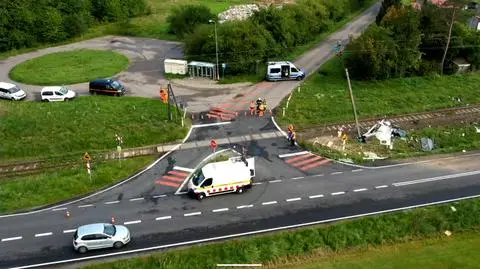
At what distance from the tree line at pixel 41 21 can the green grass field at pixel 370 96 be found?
124 ft

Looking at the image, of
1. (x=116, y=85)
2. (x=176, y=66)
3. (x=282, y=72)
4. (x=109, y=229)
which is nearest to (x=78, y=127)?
(x=116, y=85)

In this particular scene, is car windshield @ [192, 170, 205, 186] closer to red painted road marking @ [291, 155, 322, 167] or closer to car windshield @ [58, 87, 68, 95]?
red painted road marking @ [291, 155, 322, 167]

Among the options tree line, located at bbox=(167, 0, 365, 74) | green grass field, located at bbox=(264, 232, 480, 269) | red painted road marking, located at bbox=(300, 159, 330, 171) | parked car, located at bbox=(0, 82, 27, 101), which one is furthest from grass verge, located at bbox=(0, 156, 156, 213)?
tree line, located at bbox=(167, 0, 365, 74)

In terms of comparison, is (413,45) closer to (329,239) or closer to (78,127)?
(329,239)

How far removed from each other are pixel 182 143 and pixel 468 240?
77.6 ft

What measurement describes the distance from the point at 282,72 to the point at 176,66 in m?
12.2

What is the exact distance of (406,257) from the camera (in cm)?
3067

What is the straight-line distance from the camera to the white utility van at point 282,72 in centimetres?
5603

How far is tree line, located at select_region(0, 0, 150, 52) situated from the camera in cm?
6931

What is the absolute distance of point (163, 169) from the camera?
1590 inches

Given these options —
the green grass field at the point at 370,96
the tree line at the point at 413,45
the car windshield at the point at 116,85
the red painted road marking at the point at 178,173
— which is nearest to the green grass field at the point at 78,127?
the car windshield at the point at 116,85

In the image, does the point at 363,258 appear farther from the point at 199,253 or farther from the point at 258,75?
the point at 258,75

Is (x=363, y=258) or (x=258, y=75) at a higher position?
(x=258, y=75)

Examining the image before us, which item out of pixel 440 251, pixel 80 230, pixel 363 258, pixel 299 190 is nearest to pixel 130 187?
pixel 80 230
